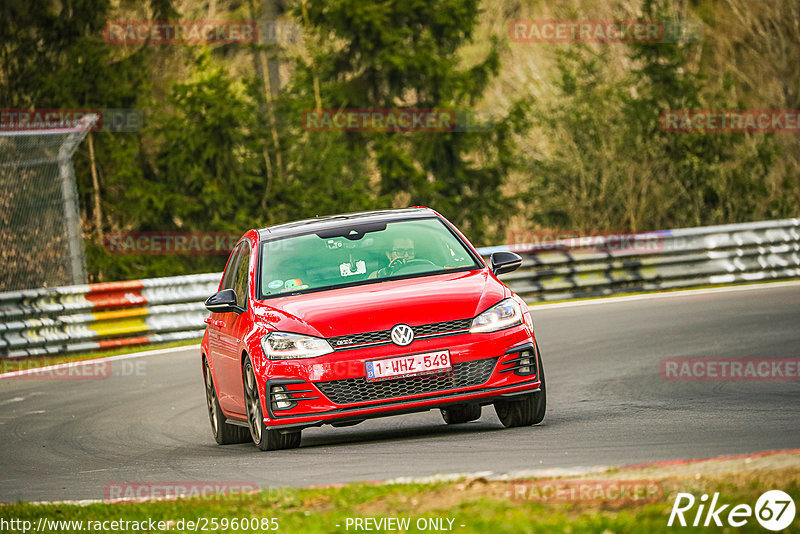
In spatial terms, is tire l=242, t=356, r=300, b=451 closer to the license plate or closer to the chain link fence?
the license plate

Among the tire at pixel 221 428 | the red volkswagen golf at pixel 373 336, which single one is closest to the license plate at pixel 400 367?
the red volkswagen golf at pixel 373 336

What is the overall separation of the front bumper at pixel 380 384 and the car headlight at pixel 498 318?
51 millimetres

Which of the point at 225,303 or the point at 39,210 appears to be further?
the point at 39,210

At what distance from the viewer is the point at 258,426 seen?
29.6 feet

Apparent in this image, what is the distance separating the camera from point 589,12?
146 ft

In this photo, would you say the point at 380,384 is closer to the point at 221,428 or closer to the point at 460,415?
the point at 460,415

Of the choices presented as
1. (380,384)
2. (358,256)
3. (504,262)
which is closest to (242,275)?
(358,256)

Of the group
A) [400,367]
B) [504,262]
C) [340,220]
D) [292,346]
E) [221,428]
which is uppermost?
[340,220]

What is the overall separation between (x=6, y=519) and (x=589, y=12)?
130 feet

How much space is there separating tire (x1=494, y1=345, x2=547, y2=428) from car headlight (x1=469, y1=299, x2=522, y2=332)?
333 millimetres

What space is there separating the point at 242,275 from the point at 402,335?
2248 millimetres

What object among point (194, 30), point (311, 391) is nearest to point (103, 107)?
point (194, 30)

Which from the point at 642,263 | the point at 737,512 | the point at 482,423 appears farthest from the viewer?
the point at 642,263

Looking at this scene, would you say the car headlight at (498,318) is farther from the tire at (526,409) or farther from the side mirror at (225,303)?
the side mirror at (225,303)
